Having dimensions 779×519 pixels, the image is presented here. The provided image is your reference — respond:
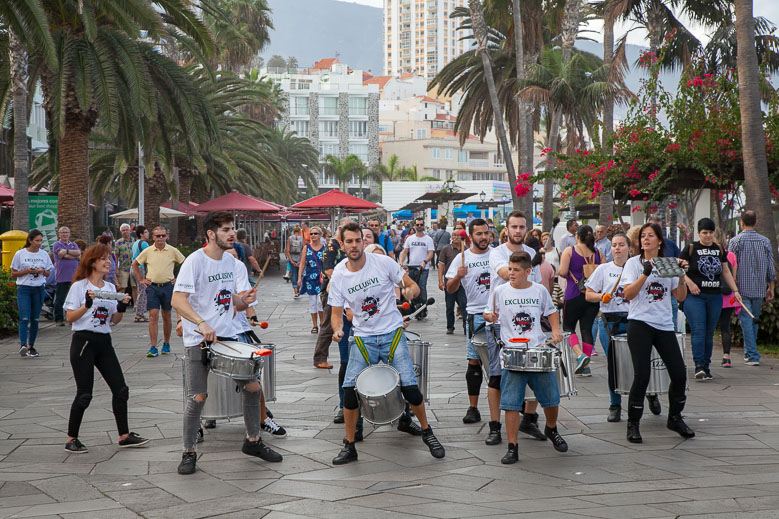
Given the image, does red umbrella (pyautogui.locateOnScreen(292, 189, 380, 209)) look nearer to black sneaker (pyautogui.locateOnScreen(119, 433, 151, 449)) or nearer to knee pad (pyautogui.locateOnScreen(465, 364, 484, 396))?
knee pad (pyautogui.locateOnScreen(465, 364, 484, 396))

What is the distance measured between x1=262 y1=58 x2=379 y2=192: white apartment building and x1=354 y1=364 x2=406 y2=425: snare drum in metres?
102

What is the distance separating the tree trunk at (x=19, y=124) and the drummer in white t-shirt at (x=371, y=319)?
13495 millimetres

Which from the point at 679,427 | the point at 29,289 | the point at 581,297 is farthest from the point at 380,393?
the point at 29,289

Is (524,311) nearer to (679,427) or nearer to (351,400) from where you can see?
(351,400)

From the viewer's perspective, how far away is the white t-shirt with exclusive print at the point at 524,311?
21.2ft

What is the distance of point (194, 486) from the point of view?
571cm

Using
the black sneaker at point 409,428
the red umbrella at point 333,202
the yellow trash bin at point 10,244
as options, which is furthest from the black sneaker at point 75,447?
the red umbrella at point 333,202

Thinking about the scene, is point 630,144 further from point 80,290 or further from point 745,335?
point 80,290

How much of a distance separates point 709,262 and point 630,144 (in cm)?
481

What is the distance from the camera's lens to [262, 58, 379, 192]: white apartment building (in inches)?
4269

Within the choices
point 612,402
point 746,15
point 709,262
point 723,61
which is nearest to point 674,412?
point 612,402

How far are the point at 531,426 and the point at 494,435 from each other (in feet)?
1.34

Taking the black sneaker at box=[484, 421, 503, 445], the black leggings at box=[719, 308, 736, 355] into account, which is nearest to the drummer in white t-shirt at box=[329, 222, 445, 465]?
the black sneaker at box=[484, 421, 503, 445]

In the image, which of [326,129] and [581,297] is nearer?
[581,297]
